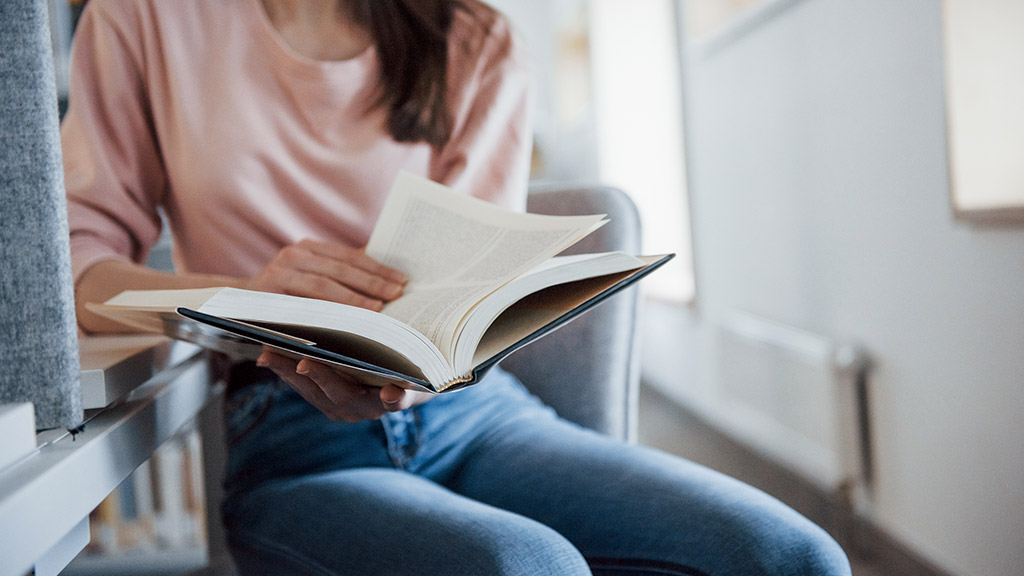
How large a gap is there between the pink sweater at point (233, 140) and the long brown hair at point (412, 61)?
0.02m

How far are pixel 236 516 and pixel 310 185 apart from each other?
0.36m

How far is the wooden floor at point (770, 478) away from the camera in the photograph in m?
1.49

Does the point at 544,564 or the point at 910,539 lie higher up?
the point at 544,564

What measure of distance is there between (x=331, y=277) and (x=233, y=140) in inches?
13.0

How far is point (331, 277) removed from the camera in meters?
0.57

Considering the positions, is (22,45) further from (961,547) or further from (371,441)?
(961,547)

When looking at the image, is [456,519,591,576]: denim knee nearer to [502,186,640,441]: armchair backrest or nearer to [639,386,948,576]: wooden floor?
[502,186,640,441]: armchair backrest

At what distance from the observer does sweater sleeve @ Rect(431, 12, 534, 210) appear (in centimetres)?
87

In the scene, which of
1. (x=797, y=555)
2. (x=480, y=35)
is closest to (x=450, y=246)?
(x=797, y=555)

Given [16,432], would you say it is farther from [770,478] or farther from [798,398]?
[770,478]

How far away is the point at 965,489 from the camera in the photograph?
1.24m

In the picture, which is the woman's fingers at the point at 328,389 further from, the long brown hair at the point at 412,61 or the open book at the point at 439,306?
the long brown hair at the point at 412,61

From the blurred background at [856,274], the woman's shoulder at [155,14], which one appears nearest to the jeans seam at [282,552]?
the woman's shoulder at [155,14]

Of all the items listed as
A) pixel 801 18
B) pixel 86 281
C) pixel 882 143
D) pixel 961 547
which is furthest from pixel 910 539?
pixel 86 281
